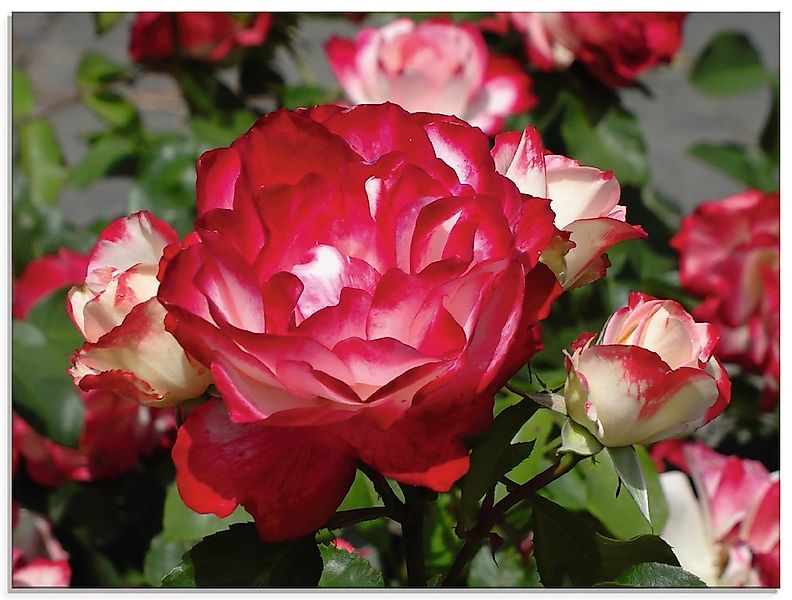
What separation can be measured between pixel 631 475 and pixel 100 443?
552 millimetres

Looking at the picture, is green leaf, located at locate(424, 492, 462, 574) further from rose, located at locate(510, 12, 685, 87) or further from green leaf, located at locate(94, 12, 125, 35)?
green leaf, located at locate(94, 12, 125, 35)

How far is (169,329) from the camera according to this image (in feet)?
1.21

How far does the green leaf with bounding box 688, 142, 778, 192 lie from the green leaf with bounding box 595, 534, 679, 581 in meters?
0.76

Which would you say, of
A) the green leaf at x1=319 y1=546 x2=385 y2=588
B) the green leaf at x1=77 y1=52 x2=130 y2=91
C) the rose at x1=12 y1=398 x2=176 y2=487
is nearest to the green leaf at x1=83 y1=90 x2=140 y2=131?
the green leaf at x1=77 y1=52 x2=130 y2=91

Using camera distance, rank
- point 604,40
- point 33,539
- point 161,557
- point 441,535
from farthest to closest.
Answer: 1. point 604,40
2. point 33,539
3. point 161,557
4. point 441,535


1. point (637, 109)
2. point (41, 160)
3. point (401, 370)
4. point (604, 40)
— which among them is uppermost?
point (401, 370)

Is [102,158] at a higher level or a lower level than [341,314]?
lower

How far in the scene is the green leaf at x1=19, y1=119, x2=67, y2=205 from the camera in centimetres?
122

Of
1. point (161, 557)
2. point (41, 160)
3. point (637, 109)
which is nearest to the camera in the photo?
point (161, 557)

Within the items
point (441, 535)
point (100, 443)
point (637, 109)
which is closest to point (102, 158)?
point (100, 443)

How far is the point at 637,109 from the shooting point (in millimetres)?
2475

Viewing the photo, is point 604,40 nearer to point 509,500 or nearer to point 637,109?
point 509,500

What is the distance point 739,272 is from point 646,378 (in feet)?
1.80

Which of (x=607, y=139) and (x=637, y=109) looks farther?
(x=637, y=109)
